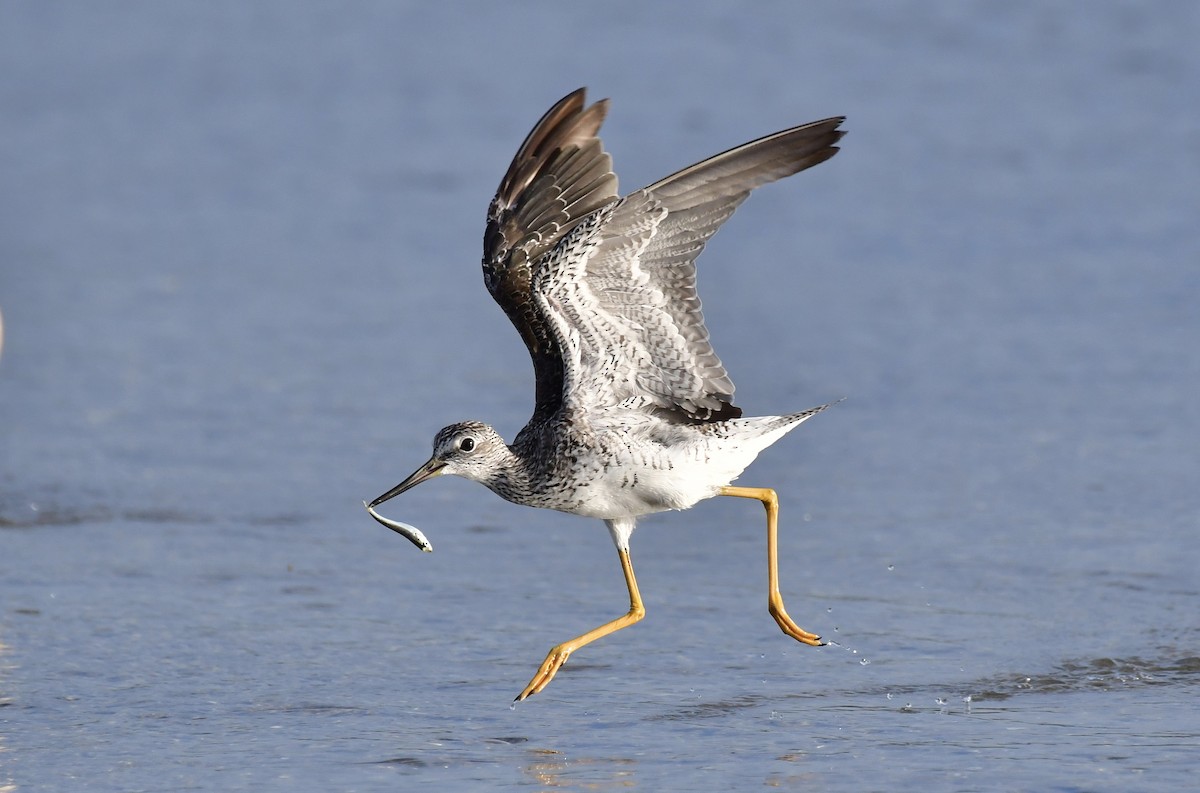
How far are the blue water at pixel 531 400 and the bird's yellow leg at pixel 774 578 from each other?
20 cm

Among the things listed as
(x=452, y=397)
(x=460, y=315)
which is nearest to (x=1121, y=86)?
(x=460, y=315)

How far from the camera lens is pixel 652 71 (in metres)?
16.8

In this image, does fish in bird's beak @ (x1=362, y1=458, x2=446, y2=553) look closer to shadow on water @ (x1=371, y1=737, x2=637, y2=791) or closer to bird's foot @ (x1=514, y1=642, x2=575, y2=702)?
bird's foot @ (x1=514, y1=642, x2=575, y2=702)

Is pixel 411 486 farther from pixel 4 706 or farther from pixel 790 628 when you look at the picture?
pixel 4 706

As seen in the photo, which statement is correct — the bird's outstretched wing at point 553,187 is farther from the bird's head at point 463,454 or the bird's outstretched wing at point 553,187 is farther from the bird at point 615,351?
the bird's head at point 463,454

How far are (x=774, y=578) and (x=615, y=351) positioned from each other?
1.13m

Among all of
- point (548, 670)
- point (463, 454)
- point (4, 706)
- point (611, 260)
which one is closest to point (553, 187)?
point (611, 260)

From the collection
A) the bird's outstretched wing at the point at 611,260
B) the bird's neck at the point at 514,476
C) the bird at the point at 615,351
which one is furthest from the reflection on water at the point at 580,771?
the bird's outstretched wing at the point at 611,260

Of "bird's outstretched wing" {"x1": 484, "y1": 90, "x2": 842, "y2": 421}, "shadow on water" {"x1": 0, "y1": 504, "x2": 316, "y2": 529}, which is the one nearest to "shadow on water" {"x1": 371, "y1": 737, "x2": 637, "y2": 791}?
"bird's outstretched wing" {"x1": 484, "y1": 90, "x2": 842, "y2": 421}

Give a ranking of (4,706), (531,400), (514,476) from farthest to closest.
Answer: (531,400), (514,476), (4,706)

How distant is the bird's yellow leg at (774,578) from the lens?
24.2 feet

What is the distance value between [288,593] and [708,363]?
2.15m

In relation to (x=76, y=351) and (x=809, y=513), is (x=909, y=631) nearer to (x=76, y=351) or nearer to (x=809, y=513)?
(x=809, y=513)

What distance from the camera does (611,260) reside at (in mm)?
7078
